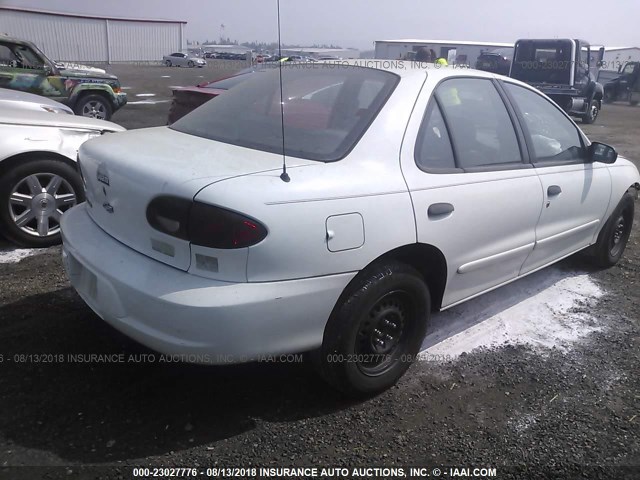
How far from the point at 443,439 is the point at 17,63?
9.96 meters

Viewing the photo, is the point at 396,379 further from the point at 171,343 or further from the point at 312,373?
the point at 171,343

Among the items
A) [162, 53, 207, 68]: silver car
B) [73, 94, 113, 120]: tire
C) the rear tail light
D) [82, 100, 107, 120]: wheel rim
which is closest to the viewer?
the rear tail light

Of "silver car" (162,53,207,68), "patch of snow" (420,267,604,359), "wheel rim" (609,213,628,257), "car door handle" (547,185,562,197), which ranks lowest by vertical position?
"patch of snow" (420,267,604,359)

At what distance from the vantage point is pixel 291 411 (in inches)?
103

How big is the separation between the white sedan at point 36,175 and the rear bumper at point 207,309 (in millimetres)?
2223

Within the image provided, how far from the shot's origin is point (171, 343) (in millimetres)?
2193

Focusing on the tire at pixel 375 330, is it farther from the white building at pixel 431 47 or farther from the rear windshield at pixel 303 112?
the white building at pixel 431 47

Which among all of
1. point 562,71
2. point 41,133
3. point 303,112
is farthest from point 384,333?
point 562,71

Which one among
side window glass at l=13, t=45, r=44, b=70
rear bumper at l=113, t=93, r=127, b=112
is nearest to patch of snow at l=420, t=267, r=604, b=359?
side window glass at l=13, t=45, r=44, b=70

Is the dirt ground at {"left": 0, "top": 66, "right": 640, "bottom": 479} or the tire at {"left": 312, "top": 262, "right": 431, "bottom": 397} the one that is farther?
the tire at {"left": 312, "top": 262, "right": 431, "bottom": 397}

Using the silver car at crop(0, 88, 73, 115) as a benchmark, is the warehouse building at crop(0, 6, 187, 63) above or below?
above

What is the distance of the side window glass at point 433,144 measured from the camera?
2.74 metres

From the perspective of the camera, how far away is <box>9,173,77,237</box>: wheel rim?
13.9 ft

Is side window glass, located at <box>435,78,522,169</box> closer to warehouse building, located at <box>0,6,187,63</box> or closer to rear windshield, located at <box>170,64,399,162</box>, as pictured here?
rear windshield, located at <box>170,64,399,162</box>
